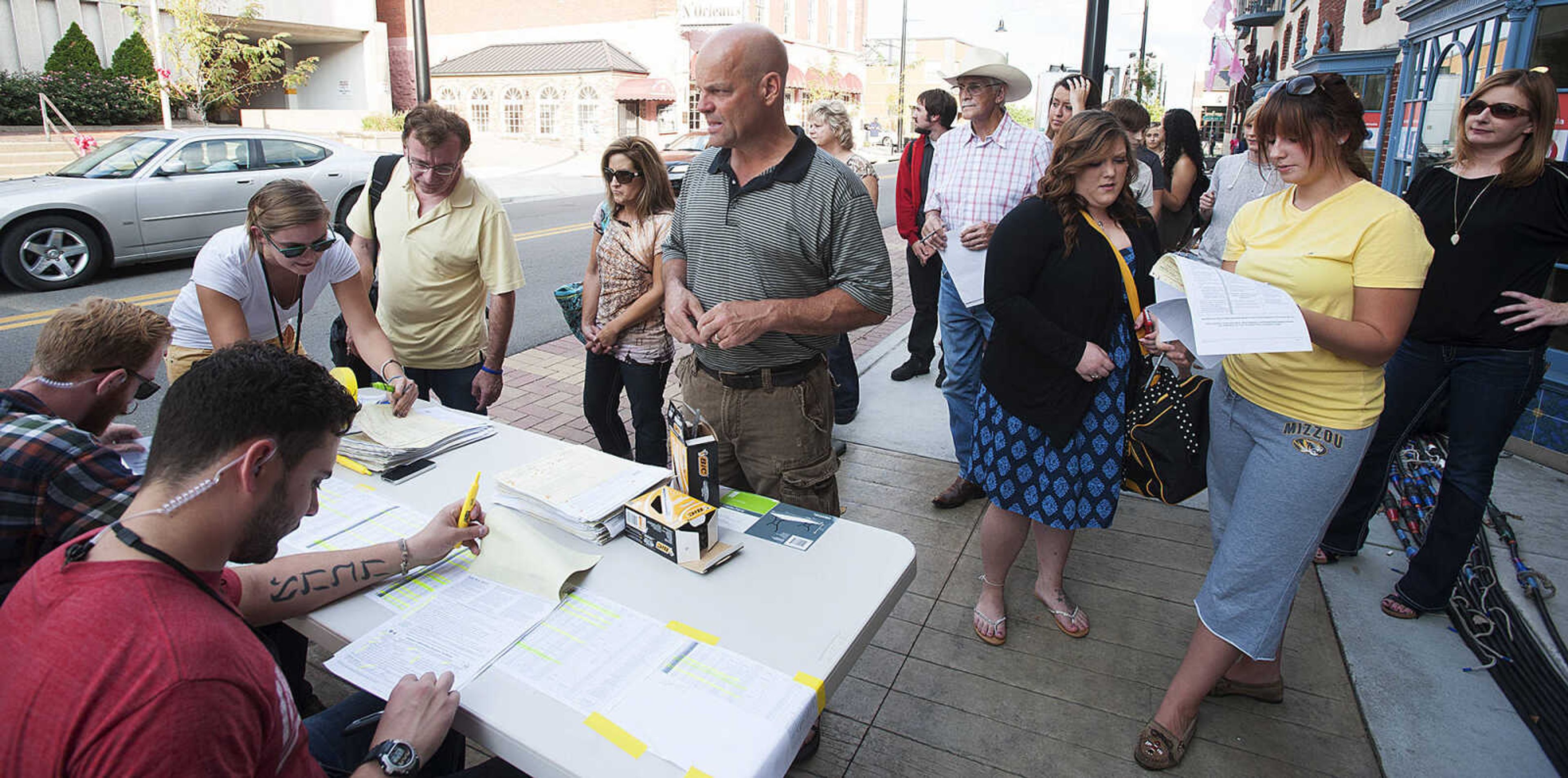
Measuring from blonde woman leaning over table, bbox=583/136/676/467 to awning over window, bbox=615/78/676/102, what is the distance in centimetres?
3115

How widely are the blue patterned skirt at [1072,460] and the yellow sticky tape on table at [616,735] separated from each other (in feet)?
5.76

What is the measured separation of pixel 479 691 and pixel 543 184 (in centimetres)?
2038

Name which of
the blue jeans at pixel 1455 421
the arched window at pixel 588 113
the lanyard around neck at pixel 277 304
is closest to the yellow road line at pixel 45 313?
the lanyard around neck at pixel 277 304

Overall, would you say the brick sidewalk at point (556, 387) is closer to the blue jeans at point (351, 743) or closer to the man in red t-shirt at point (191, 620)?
the blue jeans at point (351, 743)

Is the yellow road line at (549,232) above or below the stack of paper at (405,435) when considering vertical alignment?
below

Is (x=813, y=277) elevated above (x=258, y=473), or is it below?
above

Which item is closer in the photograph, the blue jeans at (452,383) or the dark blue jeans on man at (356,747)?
the dark blue jeans on man at (356,747)

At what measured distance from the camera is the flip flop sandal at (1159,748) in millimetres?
2379

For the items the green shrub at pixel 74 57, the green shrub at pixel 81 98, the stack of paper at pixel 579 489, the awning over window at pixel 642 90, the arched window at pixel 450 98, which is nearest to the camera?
the stack of paper at pixel 579 489

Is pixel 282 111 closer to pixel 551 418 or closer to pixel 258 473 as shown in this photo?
pixel 551 418

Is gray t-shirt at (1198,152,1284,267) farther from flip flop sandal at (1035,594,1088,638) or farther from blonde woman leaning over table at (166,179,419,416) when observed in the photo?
blonde woman leaning over table at (166,179,419,416)

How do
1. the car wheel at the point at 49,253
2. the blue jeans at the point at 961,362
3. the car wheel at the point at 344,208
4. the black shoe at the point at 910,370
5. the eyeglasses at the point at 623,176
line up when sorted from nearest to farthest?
the eyeglasses at the point at 623,176
the blue jeans at the point at 961,362
the black shoe at the point at 910,370
the car wheel at the point at 49,253
the car wheel at the point at 344,208

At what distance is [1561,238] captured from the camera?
2740 mm

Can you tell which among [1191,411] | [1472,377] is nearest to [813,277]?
[1191,411]
